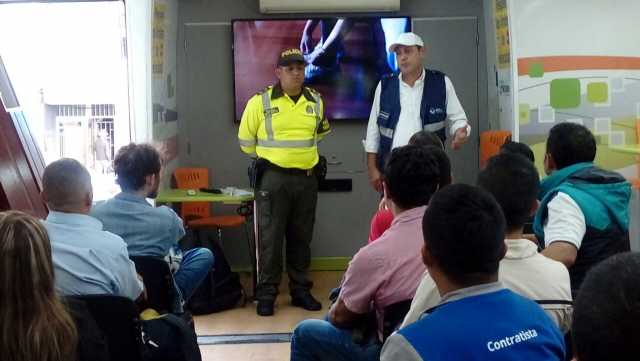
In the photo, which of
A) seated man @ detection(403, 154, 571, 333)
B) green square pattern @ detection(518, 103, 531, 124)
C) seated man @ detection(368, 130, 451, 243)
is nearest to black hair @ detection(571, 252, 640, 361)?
seated man @ detection(403, 154, 571, 333)

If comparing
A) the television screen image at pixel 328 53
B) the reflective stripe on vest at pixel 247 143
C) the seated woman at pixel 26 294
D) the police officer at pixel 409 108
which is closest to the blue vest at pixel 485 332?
the seated woman at pixel 26 294

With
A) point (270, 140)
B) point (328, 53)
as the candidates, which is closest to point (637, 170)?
point (328, 53)

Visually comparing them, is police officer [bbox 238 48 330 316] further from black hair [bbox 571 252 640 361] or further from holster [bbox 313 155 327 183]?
black hair [bbox 571 252 640 361]

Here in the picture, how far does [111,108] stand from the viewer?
5762 millimetres

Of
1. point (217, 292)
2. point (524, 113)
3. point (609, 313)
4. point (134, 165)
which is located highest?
point (524, 113)

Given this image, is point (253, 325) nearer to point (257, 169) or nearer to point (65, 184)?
point (257, 169)

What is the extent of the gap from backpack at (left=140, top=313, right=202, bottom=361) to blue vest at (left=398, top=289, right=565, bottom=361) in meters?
1.36

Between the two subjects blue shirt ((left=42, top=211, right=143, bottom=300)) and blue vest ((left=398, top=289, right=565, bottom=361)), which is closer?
blue vest ((left=398, top=289, right=565, bottom=361))

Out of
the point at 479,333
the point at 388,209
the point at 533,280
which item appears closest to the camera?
the point at 479,333

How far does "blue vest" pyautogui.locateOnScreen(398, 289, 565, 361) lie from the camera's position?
1.62 metres

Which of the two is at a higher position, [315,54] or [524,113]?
[315,54]

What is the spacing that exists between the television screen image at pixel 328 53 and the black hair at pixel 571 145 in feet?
10.9

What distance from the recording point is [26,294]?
1.86 m

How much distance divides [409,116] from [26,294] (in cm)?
348
